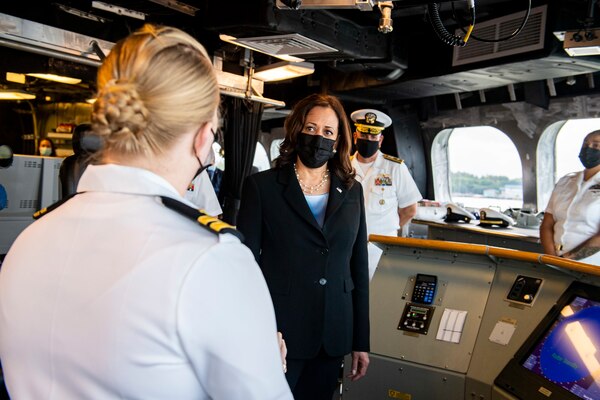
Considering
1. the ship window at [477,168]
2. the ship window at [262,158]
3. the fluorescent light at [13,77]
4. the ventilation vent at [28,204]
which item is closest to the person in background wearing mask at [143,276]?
the ventilation vent at [28,204]

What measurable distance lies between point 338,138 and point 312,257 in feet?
1.74

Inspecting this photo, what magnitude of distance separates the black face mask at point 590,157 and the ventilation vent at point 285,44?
2.21 metres

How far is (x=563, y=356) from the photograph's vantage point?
63.9 inches

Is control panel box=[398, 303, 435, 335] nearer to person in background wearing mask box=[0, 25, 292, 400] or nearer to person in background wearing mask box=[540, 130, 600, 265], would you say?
person in background wearing mask box=[0, 25, 292, 400]

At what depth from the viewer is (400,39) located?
239 inches

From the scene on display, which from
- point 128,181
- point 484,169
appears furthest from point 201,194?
point 484,169

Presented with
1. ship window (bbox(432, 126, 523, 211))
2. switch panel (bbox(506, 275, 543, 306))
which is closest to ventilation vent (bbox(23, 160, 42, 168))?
switch panel (bbox(506, 275, 543, 306))

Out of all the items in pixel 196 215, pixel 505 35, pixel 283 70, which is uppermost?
pixel 505 35

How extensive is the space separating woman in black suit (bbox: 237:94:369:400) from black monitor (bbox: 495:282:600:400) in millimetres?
559

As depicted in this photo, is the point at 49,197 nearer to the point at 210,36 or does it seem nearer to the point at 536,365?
the point at 210,36

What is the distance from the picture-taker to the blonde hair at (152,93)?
0.79 meters

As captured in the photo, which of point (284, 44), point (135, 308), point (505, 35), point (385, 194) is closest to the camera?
point (135, 308)

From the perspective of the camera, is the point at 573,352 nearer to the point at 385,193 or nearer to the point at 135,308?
the point at 135,308

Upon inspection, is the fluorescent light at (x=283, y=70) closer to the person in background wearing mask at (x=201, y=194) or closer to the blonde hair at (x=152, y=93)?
the person in background wearing mask at (x=201, y=194)
